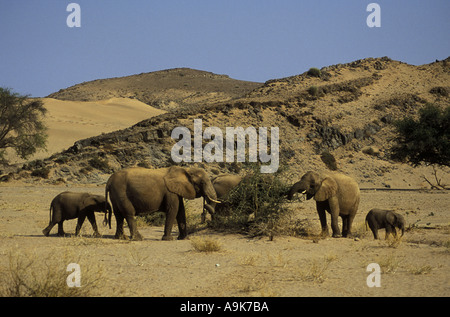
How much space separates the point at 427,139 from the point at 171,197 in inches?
1036

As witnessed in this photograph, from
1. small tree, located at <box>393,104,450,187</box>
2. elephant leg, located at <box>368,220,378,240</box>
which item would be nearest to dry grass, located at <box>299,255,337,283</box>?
elephant leg, located at <box>368,220,378,240</box>

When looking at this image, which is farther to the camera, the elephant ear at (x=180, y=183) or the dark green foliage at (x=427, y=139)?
the dark green foliage at (x=427, y=139)

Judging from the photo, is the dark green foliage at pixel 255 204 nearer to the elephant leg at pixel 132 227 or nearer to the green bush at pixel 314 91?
the elephant leg at pixel 132 227

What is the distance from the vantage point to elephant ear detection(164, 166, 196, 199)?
13.9 meters

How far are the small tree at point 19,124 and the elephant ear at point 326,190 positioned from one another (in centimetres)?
3050

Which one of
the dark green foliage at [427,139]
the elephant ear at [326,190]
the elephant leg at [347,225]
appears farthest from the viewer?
the dark green foliage at [427,139]

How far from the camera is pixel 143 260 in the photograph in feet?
33.4

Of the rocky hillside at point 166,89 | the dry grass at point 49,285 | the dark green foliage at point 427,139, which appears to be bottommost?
the dry grass at point 49,285

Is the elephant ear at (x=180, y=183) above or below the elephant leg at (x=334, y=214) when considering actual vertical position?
above

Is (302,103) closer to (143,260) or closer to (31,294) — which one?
(143,260)

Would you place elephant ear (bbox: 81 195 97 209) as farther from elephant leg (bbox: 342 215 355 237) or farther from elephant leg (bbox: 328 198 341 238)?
elephant leg (bbox: 342 215 355 237)

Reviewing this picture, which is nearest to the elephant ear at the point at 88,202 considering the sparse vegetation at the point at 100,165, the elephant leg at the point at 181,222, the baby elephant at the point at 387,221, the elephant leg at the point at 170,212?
the elephant leg at the point at 170,212

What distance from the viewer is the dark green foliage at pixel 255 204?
46.6ft
